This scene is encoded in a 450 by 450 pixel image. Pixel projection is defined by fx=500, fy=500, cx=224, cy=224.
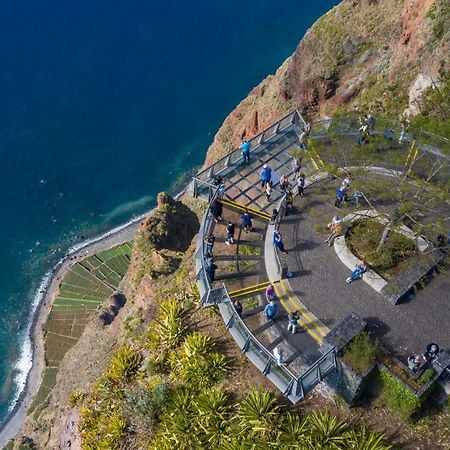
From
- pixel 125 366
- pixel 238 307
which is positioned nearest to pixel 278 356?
pixel 238 307

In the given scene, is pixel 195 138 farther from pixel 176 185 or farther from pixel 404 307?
pixel 404 307

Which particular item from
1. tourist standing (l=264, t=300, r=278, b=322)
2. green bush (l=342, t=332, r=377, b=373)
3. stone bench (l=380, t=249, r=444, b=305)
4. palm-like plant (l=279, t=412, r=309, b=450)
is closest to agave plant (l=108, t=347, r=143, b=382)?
tourist standing (l=264, t=300, r=278, b=322)

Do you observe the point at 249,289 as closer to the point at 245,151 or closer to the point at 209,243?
the point at 209,243

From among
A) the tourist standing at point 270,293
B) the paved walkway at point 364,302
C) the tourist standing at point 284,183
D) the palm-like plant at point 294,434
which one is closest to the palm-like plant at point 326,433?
the palm-like plant at point 294,434

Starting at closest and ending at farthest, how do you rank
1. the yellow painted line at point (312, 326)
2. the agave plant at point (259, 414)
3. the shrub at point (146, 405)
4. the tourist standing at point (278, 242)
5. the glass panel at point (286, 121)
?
the agave plant at point (259, 414), the yellow painted line at point (312, 326), the shrub at point (146, 405), the tourist standing at point (278, 242), the glass panel at point (286, 121)

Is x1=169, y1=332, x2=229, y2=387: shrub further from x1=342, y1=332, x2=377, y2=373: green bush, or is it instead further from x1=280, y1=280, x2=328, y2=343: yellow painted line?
x1=342, y1=332, x2=377, y2=373: green bush

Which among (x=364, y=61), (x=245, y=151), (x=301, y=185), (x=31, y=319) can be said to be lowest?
(x=301, y=185)

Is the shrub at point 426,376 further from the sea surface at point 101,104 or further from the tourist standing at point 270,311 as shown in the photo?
the sea surface at point 101,104
